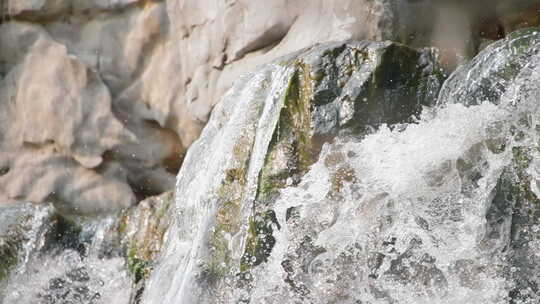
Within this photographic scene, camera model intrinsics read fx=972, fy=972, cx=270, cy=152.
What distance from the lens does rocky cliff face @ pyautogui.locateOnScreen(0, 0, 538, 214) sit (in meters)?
5.30

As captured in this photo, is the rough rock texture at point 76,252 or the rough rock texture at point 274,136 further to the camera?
the rough rock texture at point 76,252

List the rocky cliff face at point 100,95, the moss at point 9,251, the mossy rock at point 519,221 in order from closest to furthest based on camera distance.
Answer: the mossy rock at point 519,221, the moss at point 9,251, the rocky cliff face at point 100,95

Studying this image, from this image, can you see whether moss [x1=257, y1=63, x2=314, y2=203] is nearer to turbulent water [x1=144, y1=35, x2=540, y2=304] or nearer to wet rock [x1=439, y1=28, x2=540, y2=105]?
turbulent water [x1=144, y1=35, x2=540, y2=304]

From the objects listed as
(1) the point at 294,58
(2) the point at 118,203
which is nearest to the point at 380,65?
(1) the point at 294,58

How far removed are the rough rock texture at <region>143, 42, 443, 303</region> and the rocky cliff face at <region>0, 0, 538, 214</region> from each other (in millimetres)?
1326

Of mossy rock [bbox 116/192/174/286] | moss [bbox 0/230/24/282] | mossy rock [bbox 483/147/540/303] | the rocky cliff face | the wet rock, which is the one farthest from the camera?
the rocky cliff face

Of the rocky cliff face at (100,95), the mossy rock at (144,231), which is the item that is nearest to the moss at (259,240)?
the mossy rock at (144,231)

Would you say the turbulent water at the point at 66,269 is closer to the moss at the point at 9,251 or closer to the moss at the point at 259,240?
the moss at the point at 9,251

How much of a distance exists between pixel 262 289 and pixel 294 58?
3.23 feet

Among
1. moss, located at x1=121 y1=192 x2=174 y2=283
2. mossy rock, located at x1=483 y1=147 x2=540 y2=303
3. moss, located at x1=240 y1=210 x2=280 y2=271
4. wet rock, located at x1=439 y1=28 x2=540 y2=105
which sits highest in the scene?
wet rock, located at x1=439 y1=28 x2=540 y2=105

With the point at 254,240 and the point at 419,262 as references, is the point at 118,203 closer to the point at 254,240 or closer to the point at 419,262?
the point at 254,240

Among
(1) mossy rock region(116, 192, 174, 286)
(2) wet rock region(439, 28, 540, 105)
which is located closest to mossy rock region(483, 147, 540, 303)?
(2) wet rock region(439, 28, 540, 105)

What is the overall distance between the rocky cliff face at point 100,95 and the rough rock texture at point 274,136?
1326mm

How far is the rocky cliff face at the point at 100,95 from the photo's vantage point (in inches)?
209
